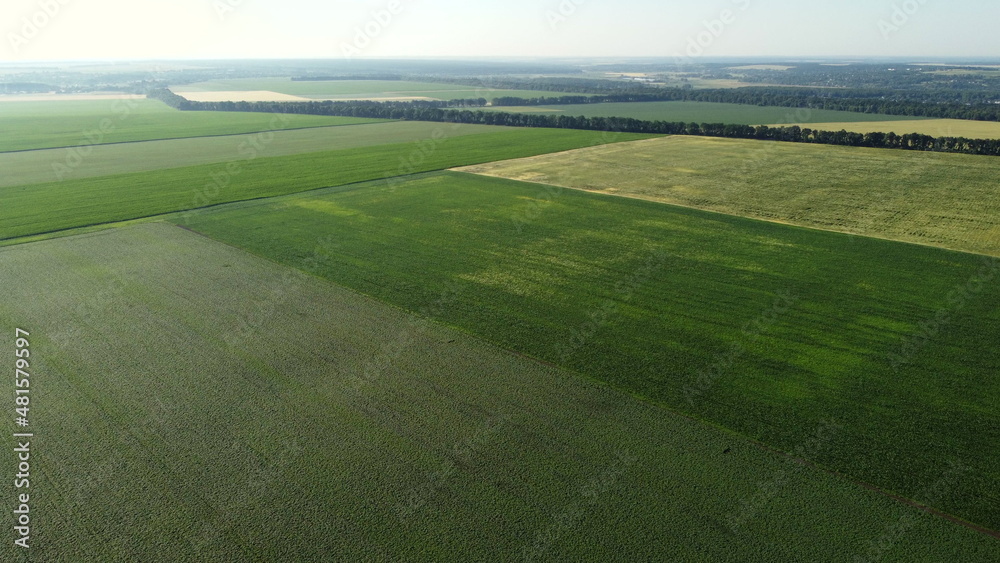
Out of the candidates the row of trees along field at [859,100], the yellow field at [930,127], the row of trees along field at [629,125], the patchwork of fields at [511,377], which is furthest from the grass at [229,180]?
the row of trees along field at [859,100]

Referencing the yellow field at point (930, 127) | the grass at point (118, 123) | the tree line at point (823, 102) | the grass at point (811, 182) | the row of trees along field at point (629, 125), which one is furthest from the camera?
the tree line at point (823, 102)

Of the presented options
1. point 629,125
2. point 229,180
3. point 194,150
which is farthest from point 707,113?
point 229,180

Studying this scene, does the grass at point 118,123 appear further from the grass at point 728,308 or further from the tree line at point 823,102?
the grass at point 728,308

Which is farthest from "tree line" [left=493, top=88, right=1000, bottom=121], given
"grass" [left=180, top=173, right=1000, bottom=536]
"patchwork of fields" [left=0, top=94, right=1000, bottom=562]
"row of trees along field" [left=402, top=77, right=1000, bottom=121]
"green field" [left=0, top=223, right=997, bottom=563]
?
"green field" [left=0, top=223, right=997, bottom=563]

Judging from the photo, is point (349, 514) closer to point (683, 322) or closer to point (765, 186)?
point (683, 322)

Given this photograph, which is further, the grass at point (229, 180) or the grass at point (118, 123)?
the grass at point (118, 123)

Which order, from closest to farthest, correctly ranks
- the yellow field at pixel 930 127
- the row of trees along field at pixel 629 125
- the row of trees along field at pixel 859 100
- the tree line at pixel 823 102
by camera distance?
the row of trees along field at pixel 629 125 → the yellow field at pixel 930 127 → the tree line at pixel 823 102 → the row of trees along field at pixel 859 100
